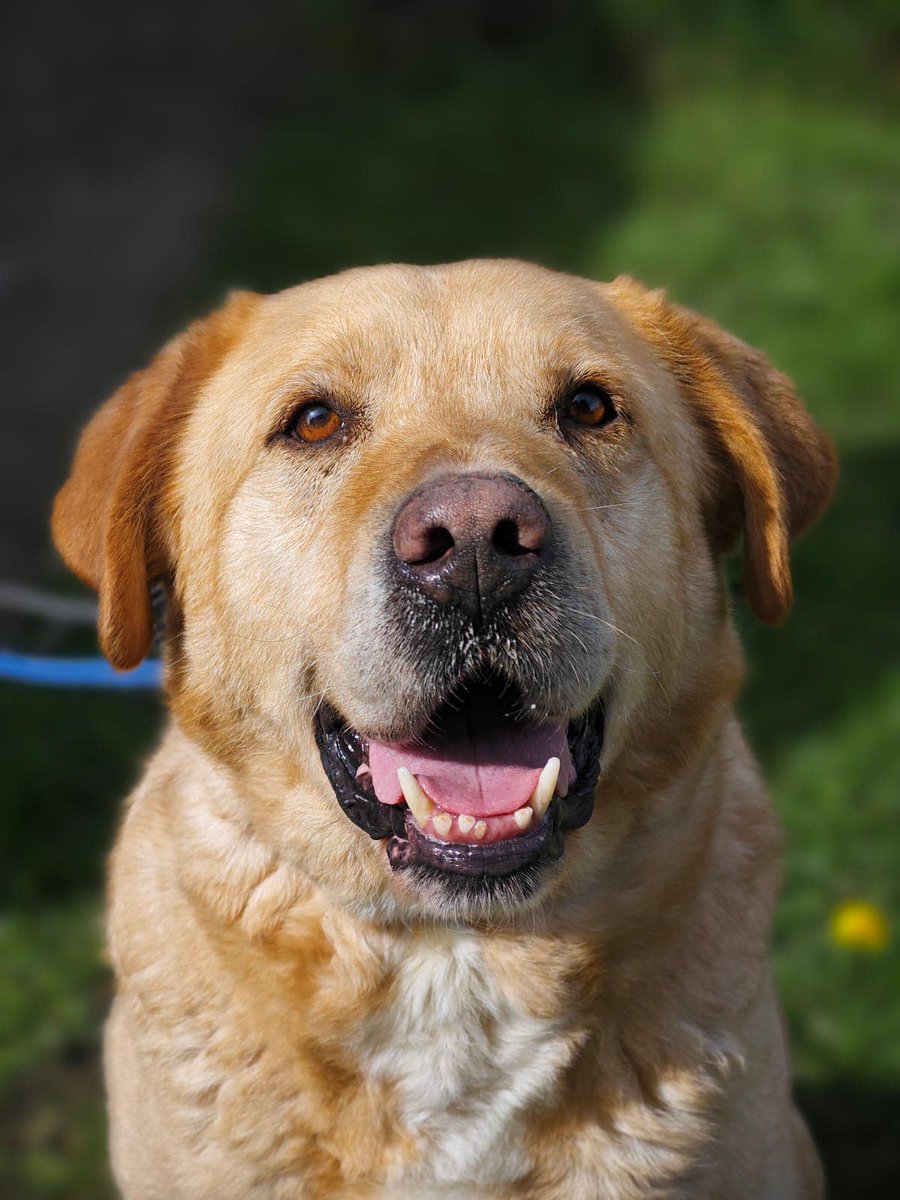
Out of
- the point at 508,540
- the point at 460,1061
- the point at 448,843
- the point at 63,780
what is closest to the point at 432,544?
the point at 508,540

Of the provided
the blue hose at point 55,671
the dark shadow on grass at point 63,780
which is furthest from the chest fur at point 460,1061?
the dark shadow on grass at point 63,780

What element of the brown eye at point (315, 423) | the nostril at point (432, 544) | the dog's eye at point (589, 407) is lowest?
the brown eye at point (315, 423)

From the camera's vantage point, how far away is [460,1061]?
2.91m

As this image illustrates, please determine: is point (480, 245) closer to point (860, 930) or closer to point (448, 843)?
point (860, 930)

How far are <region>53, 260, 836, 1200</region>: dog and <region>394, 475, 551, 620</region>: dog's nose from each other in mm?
79

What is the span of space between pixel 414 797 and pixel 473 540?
53cm

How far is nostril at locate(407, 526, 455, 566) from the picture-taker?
2.47 meters

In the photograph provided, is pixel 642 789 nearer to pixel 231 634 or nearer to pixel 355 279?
pixel 231 634

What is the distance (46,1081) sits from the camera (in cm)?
429

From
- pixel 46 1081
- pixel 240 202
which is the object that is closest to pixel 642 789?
pixel 46 1081

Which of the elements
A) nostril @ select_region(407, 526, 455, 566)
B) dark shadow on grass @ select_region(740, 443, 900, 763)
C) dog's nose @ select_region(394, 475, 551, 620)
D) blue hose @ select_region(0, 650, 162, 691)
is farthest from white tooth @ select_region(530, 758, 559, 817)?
dark shadow on grass @ select_region(740, 443, 900, 763)

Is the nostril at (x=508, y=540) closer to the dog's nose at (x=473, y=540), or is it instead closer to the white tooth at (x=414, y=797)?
the dog's nose at (x=473, y=540)

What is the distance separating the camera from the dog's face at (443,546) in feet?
8.60

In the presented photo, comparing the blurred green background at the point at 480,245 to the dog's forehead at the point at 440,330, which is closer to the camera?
the dog's forehead at the point at 440,330
